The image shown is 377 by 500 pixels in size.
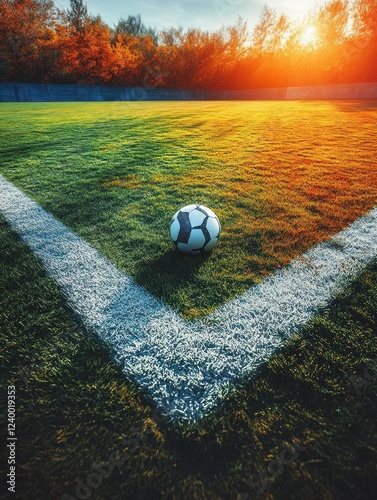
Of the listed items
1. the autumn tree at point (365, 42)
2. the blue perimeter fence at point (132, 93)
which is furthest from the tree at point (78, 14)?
the autumn tree at point (365, 42)

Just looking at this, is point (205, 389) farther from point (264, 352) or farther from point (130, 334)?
point (130, 334)

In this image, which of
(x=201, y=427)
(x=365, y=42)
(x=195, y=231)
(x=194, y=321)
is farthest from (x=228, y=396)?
(x=365, y=42)

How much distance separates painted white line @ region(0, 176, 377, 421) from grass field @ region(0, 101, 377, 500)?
75 millimetres

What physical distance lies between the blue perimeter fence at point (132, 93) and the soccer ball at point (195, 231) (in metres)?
A: 32.3

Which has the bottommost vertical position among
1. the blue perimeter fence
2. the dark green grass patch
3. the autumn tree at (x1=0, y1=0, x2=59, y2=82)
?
the dark green grass patch

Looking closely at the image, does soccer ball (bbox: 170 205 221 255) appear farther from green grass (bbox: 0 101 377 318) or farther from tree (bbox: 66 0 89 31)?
tree (bbox: 66 0 89 31)

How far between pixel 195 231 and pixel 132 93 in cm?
3589

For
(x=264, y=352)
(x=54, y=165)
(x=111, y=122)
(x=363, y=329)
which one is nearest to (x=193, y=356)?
(x=264, y=352)

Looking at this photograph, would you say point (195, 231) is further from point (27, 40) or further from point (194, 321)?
point (27, 40)

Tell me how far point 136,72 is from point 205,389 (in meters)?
47.0

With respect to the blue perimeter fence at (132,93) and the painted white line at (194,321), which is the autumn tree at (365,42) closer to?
the blue perimeter fence at (132,93)

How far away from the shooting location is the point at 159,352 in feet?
5.02

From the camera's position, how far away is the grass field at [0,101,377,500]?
1044 millimetres

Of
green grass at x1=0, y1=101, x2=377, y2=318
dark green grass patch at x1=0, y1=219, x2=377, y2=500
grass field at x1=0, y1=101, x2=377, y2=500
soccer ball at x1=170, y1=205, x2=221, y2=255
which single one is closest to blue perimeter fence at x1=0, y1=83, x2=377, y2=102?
green grass at x1=0, y1=101, x2=377, y2=318
